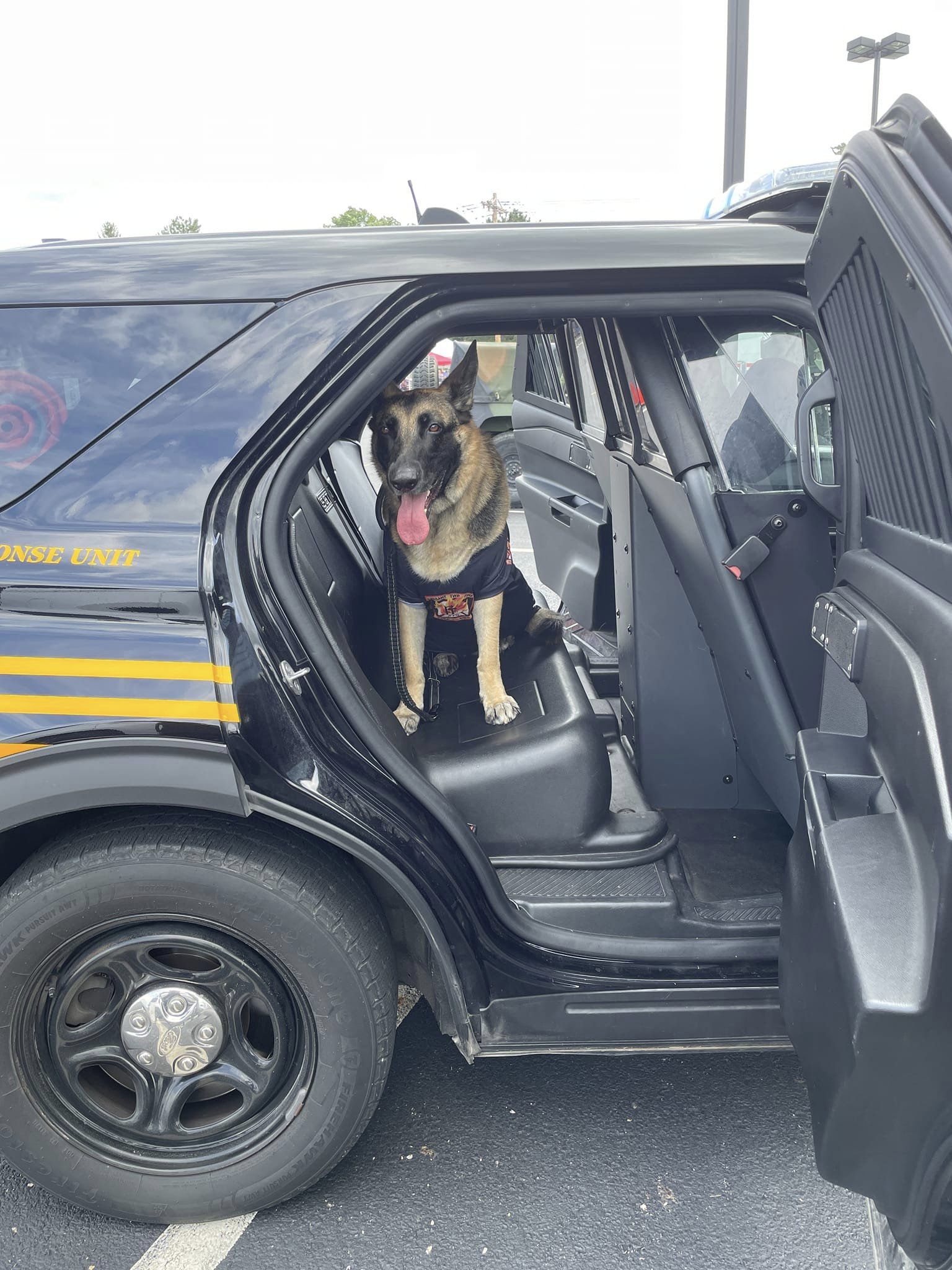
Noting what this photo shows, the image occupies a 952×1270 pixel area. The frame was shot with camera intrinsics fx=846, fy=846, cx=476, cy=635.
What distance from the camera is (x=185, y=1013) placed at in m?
1.62

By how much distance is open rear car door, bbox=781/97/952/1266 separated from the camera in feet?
3.25

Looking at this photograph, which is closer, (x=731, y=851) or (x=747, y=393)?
(x=747, y=393)

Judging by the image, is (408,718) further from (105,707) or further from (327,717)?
(105,707)

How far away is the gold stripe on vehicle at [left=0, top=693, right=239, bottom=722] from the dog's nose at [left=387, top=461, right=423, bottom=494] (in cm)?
129

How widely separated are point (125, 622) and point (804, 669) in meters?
1.43

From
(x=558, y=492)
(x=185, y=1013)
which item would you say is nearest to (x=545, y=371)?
(x=558, y=492)

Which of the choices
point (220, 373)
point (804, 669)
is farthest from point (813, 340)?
point (220, 373)

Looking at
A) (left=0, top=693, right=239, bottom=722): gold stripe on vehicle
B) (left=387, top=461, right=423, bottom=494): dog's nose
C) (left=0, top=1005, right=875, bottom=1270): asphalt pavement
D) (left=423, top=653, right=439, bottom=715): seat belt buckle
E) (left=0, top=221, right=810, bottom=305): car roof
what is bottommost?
(left=0, top=1005, right=875, bottom=1270): asphalt pavement

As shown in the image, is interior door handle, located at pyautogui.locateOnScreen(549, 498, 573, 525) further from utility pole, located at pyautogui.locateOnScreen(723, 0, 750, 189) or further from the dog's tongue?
utility pole, located at pyautogui.locateOnScreen(723, 0, 750, 189)

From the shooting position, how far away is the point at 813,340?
176 cm

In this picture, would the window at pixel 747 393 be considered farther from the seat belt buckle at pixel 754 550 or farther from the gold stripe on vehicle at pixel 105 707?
the gold stripe on vehicle at pixel 105 707

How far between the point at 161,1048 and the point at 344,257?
1.53 meters

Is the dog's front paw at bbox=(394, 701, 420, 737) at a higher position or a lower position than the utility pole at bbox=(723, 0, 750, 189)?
lower

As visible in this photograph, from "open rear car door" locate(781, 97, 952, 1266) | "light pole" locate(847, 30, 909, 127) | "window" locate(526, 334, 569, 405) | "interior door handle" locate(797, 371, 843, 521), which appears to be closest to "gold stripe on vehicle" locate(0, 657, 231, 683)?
"open rear car door" locate(781, 97, 952, 1266)
